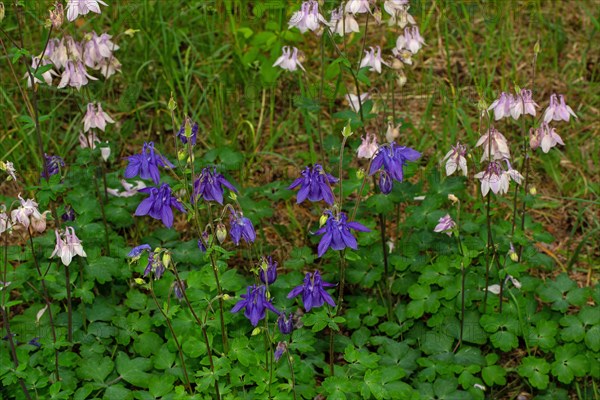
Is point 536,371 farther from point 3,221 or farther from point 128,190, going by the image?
point 3,221

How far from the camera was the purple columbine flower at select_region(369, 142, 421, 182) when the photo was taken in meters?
3.57

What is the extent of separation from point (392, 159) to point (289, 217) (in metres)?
1.66

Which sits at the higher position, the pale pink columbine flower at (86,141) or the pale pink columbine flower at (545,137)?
the pale pink columbine flower at (545,137)

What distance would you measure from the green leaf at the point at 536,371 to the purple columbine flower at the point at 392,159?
1.34 m

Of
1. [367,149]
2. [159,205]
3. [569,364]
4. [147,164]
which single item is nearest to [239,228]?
[159,205]

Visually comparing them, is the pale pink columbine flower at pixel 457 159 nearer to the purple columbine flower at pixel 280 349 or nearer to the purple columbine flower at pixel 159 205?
the purple columbine flower at pixel 280 349

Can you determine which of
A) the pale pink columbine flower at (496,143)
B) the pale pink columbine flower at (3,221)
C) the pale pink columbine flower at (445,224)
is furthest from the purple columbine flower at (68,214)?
the pale pink columbine flower at (496,143)

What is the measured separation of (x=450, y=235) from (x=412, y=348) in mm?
639

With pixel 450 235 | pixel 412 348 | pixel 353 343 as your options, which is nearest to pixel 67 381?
pixel 353 343

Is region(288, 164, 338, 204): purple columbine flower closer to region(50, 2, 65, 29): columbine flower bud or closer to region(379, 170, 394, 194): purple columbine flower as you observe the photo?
region(379, 170, 394, 194): purple columbine flower

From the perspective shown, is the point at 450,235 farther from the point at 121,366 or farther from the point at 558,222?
the point at 121,366

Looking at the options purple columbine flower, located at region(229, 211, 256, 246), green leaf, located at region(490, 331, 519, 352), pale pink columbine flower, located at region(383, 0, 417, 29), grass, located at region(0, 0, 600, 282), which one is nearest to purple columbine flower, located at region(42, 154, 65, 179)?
grass, located at region(0, 0, 600, 282)

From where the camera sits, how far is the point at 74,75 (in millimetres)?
4309

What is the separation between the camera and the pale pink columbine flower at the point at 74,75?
4309 mm
